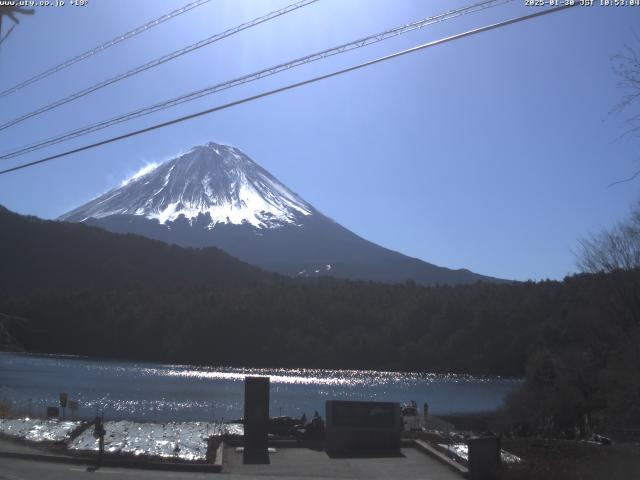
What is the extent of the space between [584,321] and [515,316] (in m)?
51.2

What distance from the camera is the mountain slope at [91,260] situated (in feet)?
452

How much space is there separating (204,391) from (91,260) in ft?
293

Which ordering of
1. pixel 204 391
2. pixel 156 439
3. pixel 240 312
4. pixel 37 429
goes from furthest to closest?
1. pixel 240 312
2. pixel 204 391
3. pixel 37 429
4. pixel 156 439

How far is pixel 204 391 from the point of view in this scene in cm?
6375

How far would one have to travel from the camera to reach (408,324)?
11594cm

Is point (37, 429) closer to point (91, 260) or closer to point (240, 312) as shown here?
point (240, 312)

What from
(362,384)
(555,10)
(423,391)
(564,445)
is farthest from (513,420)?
(362,384)

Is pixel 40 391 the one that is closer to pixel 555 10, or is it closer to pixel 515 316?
pixel 555 10

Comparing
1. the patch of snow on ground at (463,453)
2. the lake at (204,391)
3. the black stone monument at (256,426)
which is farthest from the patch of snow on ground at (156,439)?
the lake at (204,391)

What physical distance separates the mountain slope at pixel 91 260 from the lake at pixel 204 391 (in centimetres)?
4851

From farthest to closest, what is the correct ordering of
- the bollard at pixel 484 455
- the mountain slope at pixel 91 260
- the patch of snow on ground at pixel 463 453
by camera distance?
the mountain slope at pixel 91 260 < the patch of snow on ground at pixel 463 453 < the bollard at pixel 484 455

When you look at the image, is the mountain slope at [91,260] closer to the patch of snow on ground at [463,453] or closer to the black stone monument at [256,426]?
the black stone monument at [256,426]

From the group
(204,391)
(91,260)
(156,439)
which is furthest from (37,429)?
(91,260)

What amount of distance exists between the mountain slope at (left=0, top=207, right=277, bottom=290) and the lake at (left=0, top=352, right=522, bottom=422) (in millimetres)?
48509
